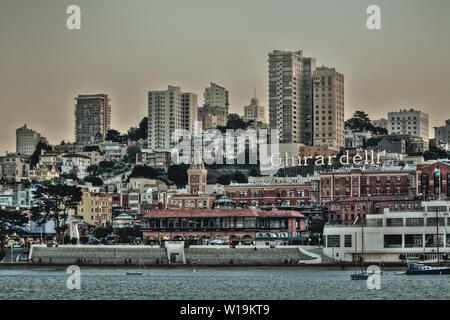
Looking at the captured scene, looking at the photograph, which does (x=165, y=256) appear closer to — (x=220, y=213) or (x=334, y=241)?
(x=334, y=241)

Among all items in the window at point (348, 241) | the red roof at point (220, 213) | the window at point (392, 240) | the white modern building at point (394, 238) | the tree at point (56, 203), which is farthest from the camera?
the tree at point (56, 203)

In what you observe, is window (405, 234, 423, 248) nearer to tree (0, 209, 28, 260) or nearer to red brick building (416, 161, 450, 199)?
red brick building (416, 161, 450, 199)

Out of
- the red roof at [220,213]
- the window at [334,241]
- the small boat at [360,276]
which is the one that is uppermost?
the red roof at [220,213]

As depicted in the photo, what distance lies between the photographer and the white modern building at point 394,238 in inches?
5128

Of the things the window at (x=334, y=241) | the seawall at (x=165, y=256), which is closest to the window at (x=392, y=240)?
the window at (x=334, y=241)

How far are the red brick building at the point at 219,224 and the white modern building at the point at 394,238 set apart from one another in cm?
2922

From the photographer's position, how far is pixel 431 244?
429ft

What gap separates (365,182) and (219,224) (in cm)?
3749

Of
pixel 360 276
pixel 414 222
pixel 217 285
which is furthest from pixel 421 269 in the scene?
pixel 217 285

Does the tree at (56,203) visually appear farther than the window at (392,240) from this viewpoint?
Yes

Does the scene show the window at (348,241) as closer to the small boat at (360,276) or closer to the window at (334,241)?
the window at (334,241)
